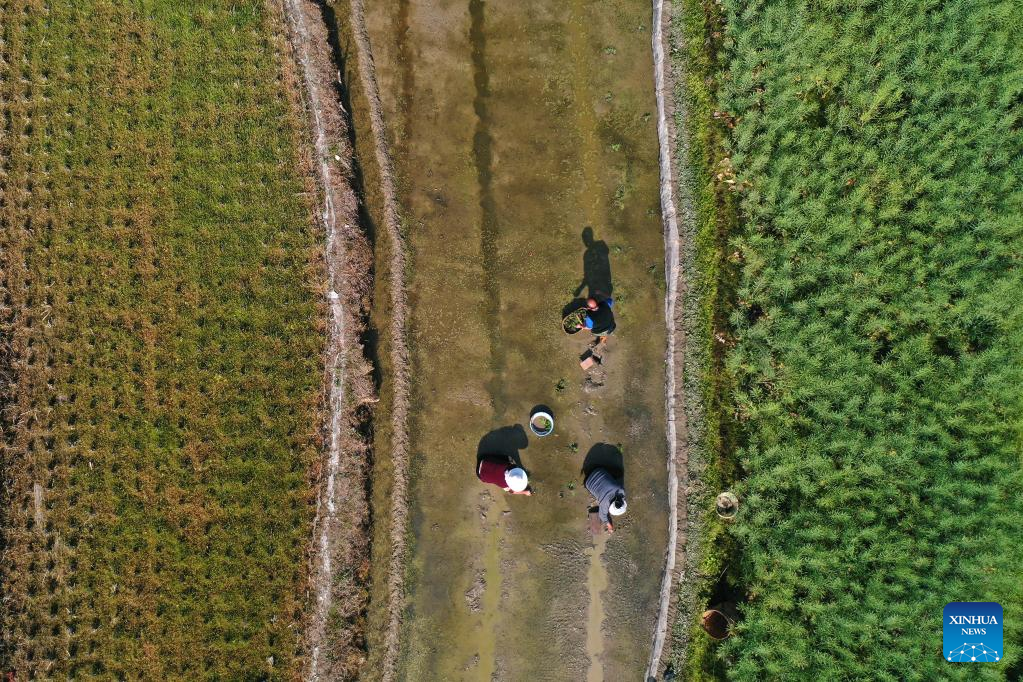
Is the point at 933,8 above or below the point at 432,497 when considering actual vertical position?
above

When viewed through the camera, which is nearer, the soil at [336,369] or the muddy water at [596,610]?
the soil at [336,369]

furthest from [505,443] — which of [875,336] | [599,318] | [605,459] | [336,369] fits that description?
[875,336]

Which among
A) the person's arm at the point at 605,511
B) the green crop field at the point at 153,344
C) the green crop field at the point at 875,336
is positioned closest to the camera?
the green crop field at the point at 875,336

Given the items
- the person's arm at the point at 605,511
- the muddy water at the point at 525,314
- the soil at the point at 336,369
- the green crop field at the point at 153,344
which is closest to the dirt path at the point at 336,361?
the soil at the point at 336,369

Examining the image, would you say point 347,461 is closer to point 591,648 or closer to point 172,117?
point 591,648

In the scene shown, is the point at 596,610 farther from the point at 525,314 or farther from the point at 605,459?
the point at 525,314

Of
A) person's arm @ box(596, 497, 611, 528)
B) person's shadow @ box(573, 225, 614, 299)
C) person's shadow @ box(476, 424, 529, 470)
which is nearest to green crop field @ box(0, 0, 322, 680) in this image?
person's shadow @ box(476, 424, 529, 470)

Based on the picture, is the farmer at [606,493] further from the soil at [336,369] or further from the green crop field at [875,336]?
the soil at [336,369]

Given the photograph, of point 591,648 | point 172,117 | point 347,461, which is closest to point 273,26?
point 172,117
